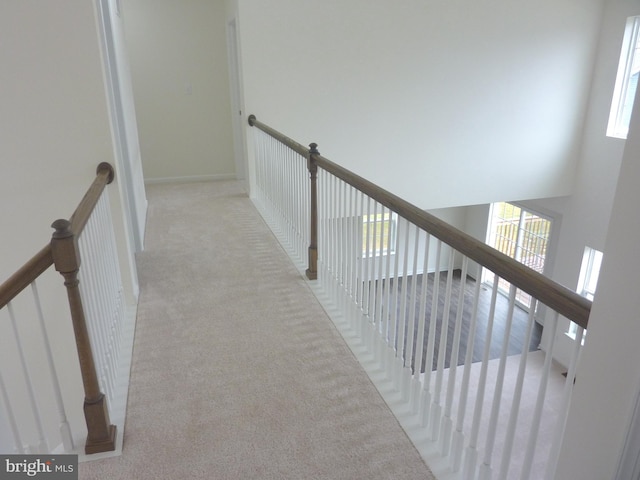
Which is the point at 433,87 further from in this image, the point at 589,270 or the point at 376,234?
the point at 589,270

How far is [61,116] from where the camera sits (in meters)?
2.71

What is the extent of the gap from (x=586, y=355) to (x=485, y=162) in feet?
19.2

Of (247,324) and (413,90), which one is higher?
(413,90)

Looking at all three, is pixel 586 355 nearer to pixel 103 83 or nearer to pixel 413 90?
pixel 103 83

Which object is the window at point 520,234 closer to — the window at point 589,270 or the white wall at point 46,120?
the window at point 589,270

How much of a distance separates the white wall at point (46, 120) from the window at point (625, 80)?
19.9 feet

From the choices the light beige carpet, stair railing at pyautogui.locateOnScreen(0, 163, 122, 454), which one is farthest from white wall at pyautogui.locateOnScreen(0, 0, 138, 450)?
the light beige carpet

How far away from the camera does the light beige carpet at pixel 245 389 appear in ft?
6.01

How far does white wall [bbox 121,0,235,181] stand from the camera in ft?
19.6

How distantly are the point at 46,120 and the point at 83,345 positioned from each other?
1.58 m

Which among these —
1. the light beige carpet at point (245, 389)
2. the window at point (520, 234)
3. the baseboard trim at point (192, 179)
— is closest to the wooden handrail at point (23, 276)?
the light beige carpet at point (245, 389)

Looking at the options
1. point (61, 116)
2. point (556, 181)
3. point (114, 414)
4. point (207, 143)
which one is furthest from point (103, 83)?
point (556, 181)

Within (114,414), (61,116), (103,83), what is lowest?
(114,414)

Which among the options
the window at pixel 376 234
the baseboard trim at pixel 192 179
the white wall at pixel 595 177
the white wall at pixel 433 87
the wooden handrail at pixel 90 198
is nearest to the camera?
the wooden handrail at pixel 90 198
